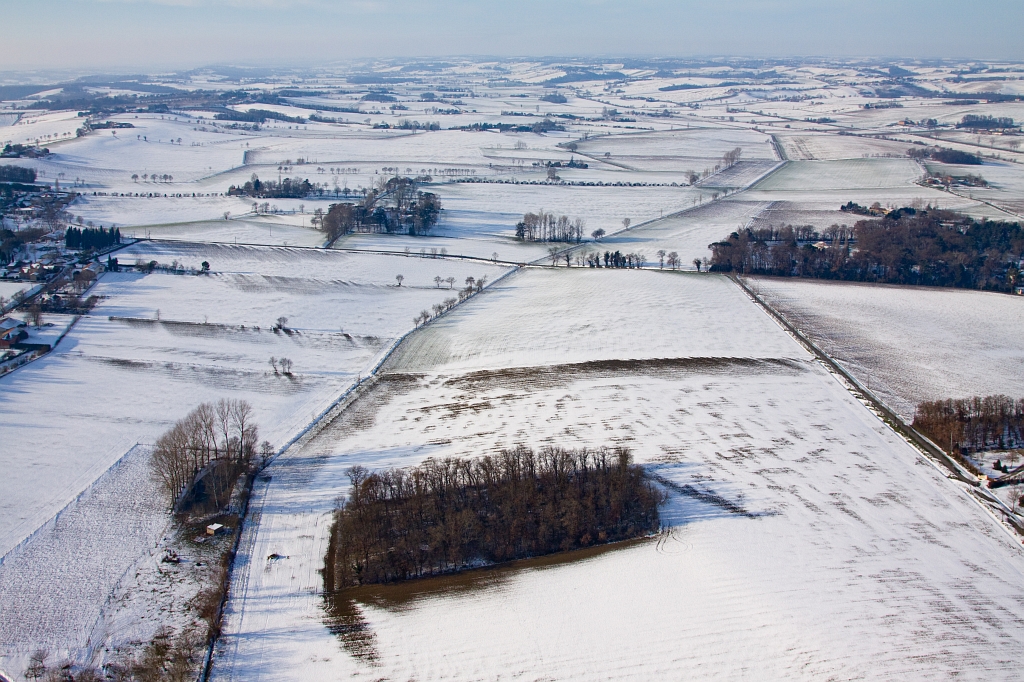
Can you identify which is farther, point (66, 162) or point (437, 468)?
point (66, 162)

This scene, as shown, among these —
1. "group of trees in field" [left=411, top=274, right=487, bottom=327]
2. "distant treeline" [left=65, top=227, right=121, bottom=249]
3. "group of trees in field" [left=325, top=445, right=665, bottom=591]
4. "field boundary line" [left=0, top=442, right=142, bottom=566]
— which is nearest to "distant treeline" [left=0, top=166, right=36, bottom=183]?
"distant treeline" [left=65, top=227, right=121, bottom=249]

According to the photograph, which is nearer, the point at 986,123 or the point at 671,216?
the point at 671,216

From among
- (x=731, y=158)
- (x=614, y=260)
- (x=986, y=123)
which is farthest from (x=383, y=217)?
(x=986, y=123)

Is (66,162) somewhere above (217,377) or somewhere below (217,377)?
above

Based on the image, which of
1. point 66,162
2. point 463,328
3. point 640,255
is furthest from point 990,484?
point 66,162

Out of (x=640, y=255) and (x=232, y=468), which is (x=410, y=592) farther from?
(x=640, y=255)

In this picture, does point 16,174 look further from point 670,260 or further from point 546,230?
point 670,260

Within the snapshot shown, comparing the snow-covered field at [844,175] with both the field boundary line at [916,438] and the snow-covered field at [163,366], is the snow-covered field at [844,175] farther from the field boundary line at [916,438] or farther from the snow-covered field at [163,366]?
the field boundary line at [916,438]
